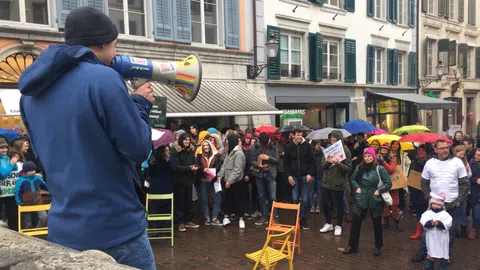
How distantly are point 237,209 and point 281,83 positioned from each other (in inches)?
310

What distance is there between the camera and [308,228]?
7684 millimetres

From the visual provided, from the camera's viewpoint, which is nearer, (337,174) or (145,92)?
(145,92)

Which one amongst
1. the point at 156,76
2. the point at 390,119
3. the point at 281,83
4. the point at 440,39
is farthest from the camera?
the point at 440,39

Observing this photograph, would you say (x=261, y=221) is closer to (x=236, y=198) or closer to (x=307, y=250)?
(x=236, y=198)

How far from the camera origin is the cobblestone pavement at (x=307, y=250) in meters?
5.80

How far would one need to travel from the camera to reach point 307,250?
6.44 metres

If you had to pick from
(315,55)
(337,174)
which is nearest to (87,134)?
(337,174)

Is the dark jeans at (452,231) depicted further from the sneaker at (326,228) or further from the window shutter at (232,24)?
the window shutter at (232,24)

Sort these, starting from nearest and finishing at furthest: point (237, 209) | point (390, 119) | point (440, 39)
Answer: point (237, 209) → point (390, 119) → point (440, 39)

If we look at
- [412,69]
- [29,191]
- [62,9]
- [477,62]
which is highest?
[477,62]

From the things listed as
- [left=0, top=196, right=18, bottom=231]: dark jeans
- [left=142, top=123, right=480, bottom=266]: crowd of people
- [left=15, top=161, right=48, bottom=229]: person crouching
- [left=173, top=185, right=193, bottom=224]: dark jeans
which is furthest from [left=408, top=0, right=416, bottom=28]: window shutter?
[left=0, top=196, right=18, bottom=231]: dark jeans

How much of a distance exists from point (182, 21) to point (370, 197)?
8.52 metres

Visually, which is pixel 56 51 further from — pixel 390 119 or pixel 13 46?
pixel 390 119

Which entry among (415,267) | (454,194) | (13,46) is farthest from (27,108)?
(13,46)
